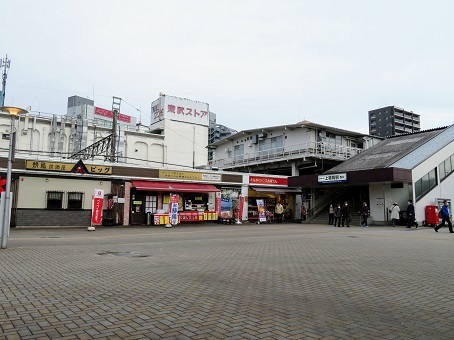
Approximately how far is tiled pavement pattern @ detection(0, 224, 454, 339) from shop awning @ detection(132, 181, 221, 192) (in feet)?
46.9

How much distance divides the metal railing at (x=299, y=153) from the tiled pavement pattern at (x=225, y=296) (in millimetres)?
25079

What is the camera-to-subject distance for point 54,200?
22.1 metres

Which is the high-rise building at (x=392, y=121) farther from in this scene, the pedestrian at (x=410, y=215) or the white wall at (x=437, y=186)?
the pedestrian at (x=410, y=215)

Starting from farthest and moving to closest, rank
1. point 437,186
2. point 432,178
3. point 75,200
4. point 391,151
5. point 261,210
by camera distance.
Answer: point 391,151, point 261,210, point 437,186, point 432,178, point 75,200

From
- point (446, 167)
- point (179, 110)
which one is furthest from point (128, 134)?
point (446, 167)

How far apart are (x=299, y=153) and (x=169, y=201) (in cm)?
1514

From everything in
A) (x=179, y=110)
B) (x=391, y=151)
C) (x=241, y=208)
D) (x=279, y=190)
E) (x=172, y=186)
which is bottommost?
(x=241, y=208)

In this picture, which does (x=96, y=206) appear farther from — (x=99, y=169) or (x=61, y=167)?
(x=61, y=167)

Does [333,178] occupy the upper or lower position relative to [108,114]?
lower

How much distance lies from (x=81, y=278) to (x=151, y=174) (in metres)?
18.7

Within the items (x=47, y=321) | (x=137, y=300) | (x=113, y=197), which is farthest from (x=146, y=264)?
(x=113, y=197)

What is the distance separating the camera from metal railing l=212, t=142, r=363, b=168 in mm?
34781

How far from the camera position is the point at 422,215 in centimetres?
2584

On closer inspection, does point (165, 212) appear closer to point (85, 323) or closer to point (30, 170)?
point (30, 170)
